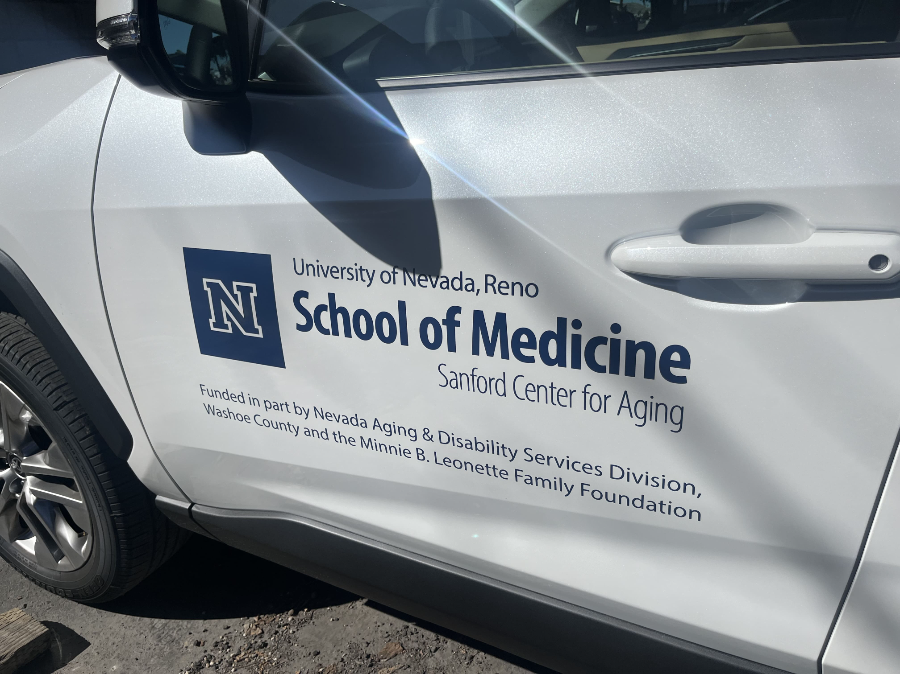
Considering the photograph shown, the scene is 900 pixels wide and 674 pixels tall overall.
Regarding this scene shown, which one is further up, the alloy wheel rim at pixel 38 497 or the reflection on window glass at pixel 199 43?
the reflection on window glass at pixel 199 43

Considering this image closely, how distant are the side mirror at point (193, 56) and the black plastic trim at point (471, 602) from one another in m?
0.84

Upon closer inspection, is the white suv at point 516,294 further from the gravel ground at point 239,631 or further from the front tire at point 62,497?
the gravel ground at point 239,631

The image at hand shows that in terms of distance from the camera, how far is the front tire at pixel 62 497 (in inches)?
73.5

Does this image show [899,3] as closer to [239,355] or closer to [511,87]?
[511,87]

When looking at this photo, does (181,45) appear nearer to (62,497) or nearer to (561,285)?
(561,285)

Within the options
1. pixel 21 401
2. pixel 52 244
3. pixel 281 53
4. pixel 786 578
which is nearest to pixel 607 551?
pixel 786 578

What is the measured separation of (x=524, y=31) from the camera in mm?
1248

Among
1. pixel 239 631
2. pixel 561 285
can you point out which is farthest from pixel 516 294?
pixel 239 631

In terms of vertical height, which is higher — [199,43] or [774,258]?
[199,43]

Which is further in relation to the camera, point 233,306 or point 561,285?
point 233,306

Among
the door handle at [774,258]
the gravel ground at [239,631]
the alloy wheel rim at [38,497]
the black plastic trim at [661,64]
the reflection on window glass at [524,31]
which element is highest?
the reflection on window glass at [524,31]

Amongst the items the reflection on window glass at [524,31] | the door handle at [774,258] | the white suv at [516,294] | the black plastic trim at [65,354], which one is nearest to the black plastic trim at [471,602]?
the white suv at [516,294]

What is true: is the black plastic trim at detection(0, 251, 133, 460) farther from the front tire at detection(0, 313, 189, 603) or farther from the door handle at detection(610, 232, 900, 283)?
the door handle at detection(610, 232, 900, 283)

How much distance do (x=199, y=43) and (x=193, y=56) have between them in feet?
0.09
